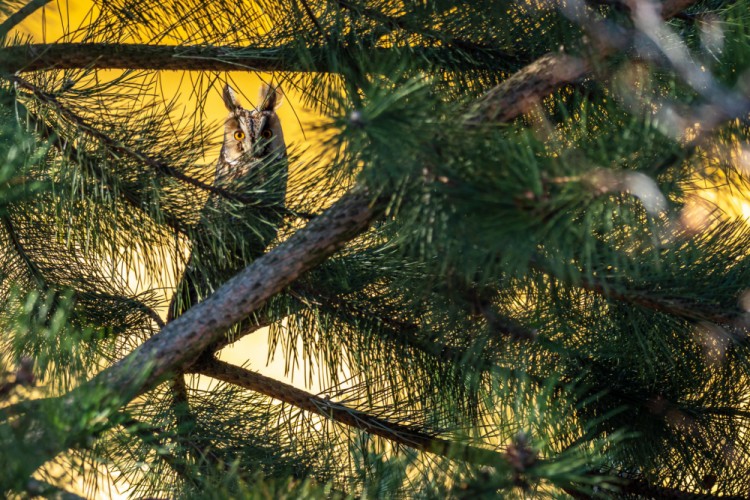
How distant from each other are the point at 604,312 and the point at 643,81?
0.29 meters

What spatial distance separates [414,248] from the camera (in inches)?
28.1

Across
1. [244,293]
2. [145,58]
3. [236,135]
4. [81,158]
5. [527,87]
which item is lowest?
[244,293]

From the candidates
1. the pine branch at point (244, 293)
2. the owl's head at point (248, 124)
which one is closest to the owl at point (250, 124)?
the owl's head at point (248, 124)

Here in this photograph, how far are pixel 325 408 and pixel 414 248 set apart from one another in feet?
1.06

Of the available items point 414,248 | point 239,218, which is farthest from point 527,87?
point 239,218

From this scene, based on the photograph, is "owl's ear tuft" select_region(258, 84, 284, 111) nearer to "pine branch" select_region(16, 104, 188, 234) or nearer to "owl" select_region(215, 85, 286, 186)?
"owl" select_region(215, 85, 286, 186)

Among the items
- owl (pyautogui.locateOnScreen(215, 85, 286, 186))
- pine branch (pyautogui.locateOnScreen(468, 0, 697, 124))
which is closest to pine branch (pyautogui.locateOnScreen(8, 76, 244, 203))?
pine branch (pyautogui.locateOnScreen(468, 0, 697, 124))

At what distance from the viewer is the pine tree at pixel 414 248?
541mm

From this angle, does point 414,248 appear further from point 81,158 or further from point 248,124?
point 248,124

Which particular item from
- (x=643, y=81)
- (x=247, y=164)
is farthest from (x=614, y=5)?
(x=247, y=164)

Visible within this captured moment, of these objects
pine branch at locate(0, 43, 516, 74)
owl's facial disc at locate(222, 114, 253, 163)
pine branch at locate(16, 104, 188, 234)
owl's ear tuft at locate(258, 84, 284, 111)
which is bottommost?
pine branch at locate(16, 104, 188, 234)

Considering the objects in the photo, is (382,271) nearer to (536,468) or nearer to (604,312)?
(604,312)

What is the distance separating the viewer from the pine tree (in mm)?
541

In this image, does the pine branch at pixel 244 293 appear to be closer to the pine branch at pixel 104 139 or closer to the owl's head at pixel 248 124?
the pine branch at pixel 104 139
